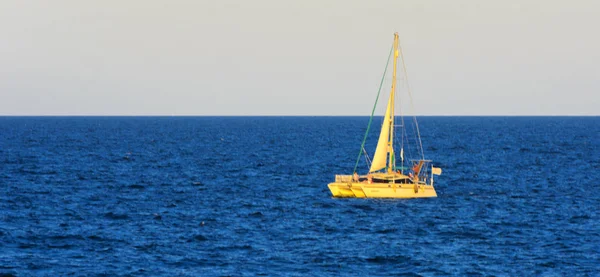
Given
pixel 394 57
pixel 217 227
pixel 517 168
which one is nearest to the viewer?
pixel 217 227

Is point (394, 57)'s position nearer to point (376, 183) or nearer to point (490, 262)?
point (376, 183)

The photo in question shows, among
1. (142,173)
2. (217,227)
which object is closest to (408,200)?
(217,227)

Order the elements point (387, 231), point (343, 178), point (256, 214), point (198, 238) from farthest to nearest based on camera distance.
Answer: point (343, 178) < point (256, 214) < point (387, 231) < point (198, 238)

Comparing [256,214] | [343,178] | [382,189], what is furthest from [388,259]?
[343,178]

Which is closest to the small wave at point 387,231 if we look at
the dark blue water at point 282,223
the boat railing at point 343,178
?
the dark blue water at point 282,223

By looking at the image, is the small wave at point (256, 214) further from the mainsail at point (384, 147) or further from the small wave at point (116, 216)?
the mainsail at point (384, 147)

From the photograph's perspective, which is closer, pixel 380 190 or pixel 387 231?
pixel 387 231

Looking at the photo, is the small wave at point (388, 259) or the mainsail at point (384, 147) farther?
the mainsail at point (384, 147)

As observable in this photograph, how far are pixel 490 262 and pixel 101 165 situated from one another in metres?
76.7

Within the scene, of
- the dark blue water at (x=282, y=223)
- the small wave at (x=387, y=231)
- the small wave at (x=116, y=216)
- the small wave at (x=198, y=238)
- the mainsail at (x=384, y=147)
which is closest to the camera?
the dark blue water at (x=282, y=223)

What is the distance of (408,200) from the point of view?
244 ft

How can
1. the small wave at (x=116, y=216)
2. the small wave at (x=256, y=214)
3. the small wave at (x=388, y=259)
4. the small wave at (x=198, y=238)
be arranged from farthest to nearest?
the small wave at (x=256, y=214), the small wave at (x=116, y=216), the small wave at (x=198, y=238), the small wave at (x=388, y=259)

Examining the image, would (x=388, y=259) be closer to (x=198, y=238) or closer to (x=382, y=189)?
(x=198, y=238)

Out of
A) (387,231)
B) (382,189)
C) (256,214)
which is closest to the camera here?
(387,231)
